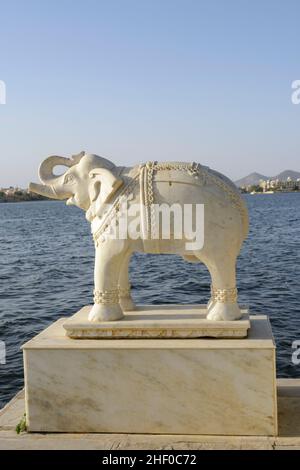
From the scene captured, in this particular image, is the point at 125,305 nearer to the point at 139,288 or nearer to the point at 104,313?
the point at 104,313

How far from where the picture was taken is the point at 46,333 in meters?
5.24

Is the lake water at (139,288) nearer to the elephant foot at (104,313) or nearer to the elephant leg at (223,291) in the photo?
the elephant foot at (104,313)

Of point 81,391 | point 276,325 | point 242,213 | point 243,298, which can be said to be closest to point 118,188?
point 242,213

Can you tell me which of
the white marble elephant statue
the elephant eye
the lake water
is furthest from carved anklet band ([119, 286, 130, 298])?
the lake water

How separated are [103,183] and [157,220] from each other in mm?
625

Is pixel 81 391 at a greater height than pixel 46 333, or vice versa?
pixel 46 333

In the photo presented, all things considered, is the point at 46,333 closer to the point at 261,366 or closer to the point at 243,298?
the point at 261,366

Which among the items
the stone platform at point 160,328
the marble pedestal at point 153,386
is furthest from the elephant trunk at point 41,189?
the marble pedestal at point 153,386

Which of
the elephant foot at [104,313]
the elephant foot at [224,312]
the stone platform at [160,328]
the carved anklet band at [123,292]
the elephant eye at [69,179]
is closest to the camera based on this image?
the stone platform at [160,328]

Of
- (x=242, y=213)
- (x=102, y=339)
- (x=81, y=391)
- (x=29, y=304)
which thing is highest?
(x=242, y=213)

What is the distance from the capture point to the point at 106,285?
16.8 ft

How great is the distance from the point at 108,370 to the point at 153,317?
66 centimetres

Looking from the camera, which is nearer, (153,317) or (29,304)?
(153,317)

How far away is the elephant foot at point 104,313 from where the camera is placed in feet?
16.6
